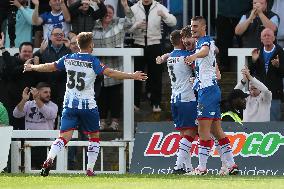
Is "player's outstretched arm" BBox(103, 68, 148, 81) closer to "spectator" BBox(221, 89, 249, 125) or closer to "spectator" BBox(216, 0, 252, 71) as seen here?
"spectator" BBox(221, 89, 249, 125)

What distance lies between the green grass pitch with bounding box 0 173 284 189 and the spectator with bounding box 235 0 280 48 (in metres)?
4.62

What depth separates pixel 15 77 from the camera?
21.3 meters

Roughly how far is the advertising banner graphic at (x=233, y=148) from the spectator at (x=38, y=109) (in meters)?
1.82

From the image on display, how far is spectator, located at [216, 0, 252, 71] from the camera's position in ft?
72.8

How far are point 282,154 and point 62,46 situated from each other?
4.63m

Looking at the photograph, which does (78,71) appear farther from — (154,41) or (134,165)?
(154,41)

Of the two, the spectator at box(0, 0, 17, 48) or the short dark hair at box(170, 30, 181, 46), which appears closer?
the short dark hair at box(170, 30, 181, 46)

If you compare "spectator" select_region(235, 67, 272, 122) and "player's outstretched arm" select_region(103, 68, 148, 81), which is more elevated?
"player's outstretched arm" select_region(103, 68, 148, 81)

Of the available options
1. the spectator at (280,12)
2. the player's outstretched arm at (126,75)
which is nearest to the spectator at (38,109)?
the player's outstretched arm at (126,75)

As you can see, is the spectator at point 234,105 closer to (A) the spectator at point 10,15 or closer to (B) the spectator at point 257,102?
(B) the spectator at point 257,102

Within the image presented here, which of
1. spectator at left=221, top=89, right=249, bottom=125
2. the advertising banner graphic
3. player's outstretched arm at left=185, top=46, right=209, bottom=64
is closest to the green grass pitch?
player's outstretched arm at left=185, top=46, right=209, bottom=64

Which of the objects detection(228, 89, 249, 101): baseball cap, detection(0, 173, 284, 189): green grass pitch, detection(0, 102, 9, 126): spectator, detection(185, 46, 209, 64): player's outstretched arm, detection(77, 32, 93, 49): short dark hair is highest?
detection(77, 32, 93, 49): short dark hair

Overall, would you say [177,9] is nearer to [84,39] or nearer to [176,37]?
Result: [176,37]

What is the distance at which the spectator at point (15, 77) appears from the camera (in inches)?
834
